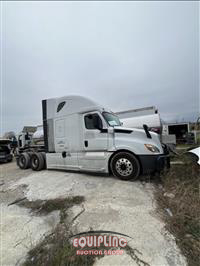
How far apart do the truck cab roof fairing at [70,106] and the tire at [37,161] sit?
192 centimetres

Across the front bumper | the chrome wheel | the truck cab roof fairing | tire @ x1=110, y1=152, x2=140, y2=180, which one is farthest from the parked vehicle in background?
the front bumper

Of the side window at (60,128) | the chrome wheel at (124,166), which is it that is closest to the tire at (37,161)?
the side window at (60,128)

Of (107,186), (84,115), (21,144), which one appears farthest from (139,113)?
(21,144)

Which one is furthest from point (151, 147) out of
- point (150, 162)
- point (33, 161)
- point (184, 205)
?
point (33, 161)

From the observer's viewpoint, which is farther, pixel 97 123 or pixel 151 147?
pixel 97 123

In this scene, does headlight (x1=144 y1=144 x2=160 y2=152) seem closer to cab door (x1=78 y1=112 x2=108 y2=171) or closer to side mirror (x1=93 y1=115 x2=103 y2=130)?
cab door (x1=78 y1=112 x2=108 y2=171)

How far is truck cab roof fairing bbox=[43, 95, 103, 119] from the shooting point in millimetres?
4344

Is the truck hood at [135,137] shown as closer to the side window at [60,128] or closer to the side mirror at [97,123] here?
the side mirror at [97,123]

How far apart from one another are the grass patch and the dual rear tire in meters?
4.78

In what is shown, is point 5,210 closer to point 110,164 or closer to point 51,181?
point 51,181

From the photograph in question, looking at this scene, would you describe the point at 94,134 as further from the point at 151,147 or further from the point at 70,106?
the point at 151,147

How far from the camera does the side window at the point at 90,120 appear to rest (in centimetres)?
412

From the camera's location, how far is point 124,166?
367 cm

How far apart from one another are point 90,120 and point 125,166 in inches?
75.1
